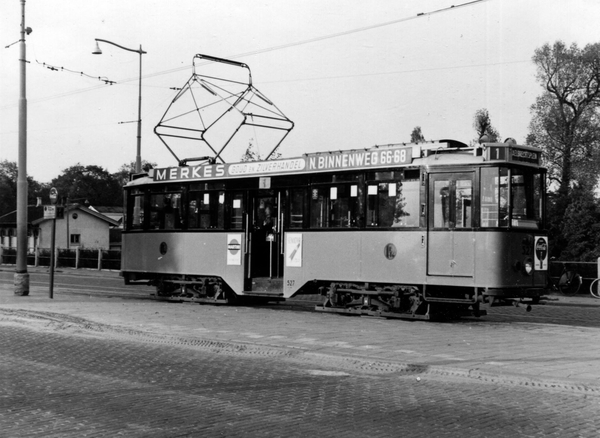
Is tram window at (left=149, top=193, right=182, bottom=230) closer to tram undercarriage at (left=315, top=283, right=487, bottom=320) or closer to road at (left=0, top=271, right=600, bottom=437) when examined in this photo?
road at (left=0, top=271, right=600, bottom=437)

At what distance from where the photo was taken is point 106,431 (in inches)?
263

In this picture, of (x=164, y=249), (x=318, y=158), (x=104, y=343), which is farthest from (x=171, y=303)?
(x=104, y=343)

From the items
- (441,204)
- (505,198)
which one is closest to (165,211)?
(441,204)

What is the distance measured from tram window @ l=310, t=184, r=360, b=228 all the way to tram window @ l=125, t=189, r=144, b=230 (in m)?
6.04

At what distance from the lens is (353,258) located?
1680 centimetres

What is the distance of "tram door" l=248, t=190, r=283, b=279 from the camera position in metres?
18.7

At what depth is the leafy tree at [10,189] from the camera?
11969cm

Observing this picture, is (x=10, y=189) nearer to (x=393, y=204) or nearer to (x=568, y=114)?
(x=568, y=114)

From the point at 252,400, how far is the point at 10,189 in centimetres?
12271

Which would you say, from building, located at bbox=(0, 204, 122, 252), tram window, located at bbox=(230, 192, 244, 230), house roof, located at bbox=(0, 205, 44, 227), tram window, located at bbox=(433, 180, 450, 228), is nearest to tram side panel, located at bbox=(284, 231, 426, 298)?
tram window, located at bbox=(433, 180, 450, 228)

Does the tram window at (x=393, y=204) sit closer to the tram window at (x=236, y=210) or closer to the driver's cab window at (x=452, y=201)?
the driver's cab window at (x=452, y=201)

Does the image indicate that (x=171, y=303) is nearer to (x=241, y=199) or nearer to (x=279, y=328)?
(x=241, y=199)

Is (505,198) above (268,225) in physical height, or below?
above

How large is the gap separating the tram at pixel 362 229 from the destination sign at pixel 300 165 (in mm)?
28
